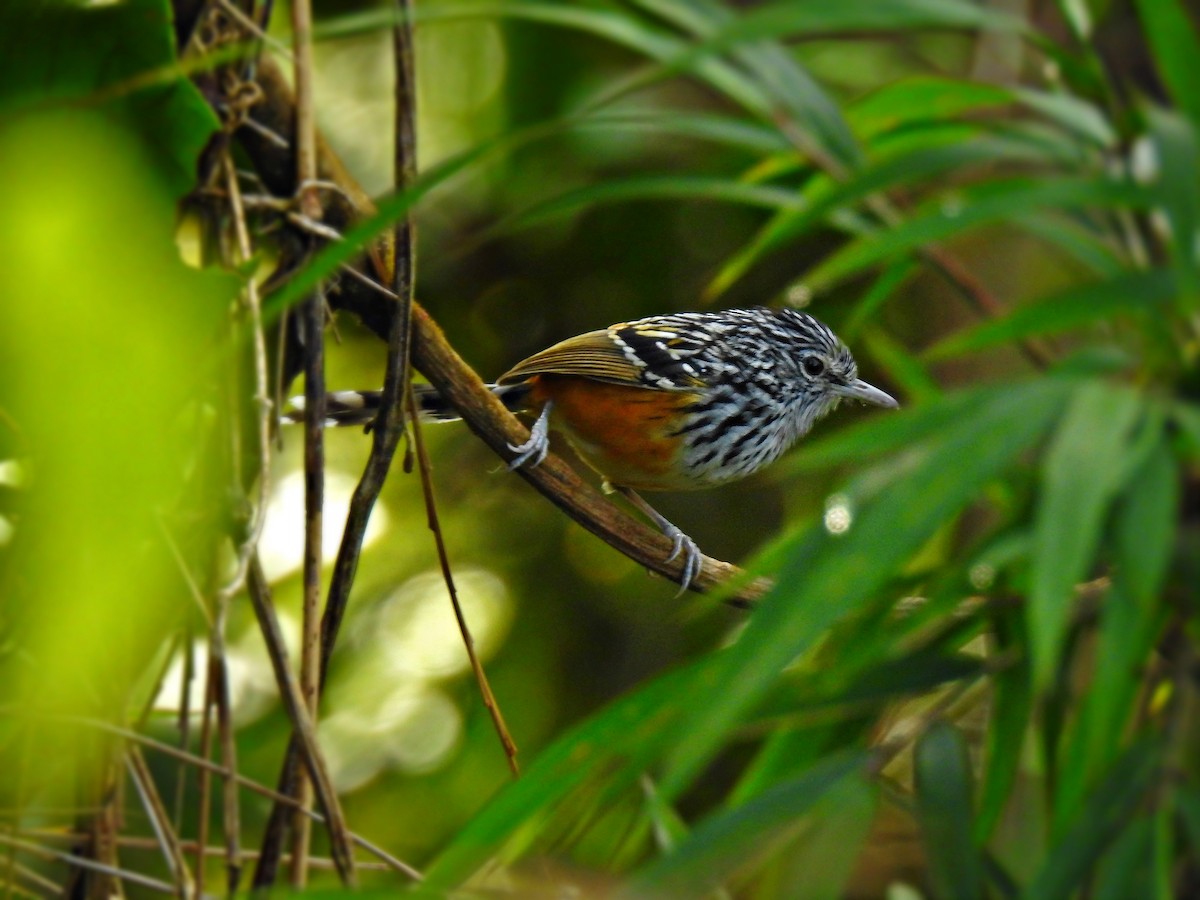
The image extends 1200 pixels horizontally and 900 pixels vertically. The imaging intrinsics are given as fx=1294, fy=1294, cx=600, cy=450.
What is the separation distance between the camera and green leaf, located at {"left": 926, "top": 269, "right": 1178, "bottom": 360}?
149 cm

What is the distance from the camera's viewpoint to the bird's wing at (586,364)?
3670 mm

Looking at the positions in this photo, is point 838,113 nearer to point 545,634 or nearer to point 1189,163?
point 1189,163

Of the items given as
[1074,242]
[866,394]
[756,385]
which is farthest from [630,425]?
[1074,242]

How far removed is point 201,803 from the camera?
92.6 inches

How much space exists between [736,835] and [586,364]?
223cm

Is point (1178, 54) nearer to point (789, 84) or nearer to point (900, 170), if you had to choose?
point (900, 170)

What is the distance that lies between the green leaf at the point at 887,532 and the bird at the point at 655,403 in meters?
1.92

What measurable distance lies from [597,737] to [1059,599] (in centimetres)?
67

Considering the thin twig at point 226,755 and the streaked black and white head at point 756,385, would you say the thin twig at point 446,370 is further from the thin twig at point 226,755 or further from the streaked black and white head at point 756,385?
the streaked black and white head at point 756,385

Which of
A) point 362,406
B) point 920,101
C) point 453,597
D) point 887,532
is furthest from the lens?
point 362,406

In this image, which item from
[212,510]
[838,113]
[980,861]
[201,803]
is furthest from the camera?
[212,510]

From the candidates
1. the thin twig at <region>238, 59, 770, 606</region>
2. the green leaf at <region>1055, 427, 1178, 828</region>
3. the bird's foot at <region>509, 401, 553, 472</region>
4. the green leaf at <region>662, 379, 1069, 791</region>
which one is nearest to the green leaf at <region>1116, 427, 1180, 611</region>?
the green leaf at <region>1055, 427, 1178, 828</region>

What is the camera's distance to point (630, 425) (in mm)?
3701

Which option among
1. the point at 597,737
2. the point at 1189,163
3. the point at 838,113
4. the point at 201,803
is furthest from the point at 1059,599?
the point at 201,803
